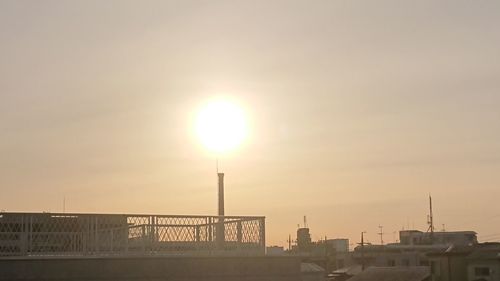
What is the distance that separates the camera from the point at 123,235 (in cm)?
2120

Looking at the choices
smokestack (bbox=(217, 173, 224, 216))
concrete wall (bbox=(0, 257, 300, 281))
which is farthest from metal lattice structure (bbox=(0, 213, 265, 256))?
smokestack (bbox=(217, 173, 224, 216))

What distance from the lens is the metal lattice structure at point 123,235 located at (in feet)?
64.9

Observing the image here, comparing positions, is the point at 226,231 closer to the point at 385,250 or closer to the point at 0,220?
the point at 0,220

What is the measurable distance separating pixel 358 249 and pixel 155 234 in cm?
9352

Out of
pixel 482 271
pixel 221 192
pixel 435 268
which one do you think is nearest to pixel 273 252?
pixel 221 192

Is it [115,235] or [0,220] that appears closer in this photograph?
[0,220]

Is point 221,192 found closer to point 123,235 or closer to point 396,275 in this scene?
point 123,235

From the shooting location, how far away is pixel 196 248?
72.2 ft

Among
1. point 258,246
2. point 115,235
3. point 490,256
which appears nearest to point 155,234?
point 115,235

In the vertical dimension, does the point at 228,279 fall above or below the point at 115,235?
below

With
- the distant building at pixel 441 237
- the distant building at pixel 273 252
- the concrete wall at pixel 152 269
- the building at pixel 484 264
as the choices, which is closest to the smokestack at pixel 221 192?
the distant building at pixel 273 252

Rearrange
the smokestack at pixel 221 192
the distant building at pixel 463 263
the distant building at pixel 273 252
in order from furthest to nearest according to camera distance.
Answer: the distant building at pixel 463 263 < the smokestack at pixel 221 192 < the distant building at pixel 273 252

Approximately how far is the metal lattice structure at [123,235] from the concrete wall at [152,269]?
48cm

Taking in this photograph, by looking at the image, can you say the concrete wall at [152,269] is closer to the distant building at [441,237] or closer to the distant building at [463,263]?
the distant building at [463,263]
